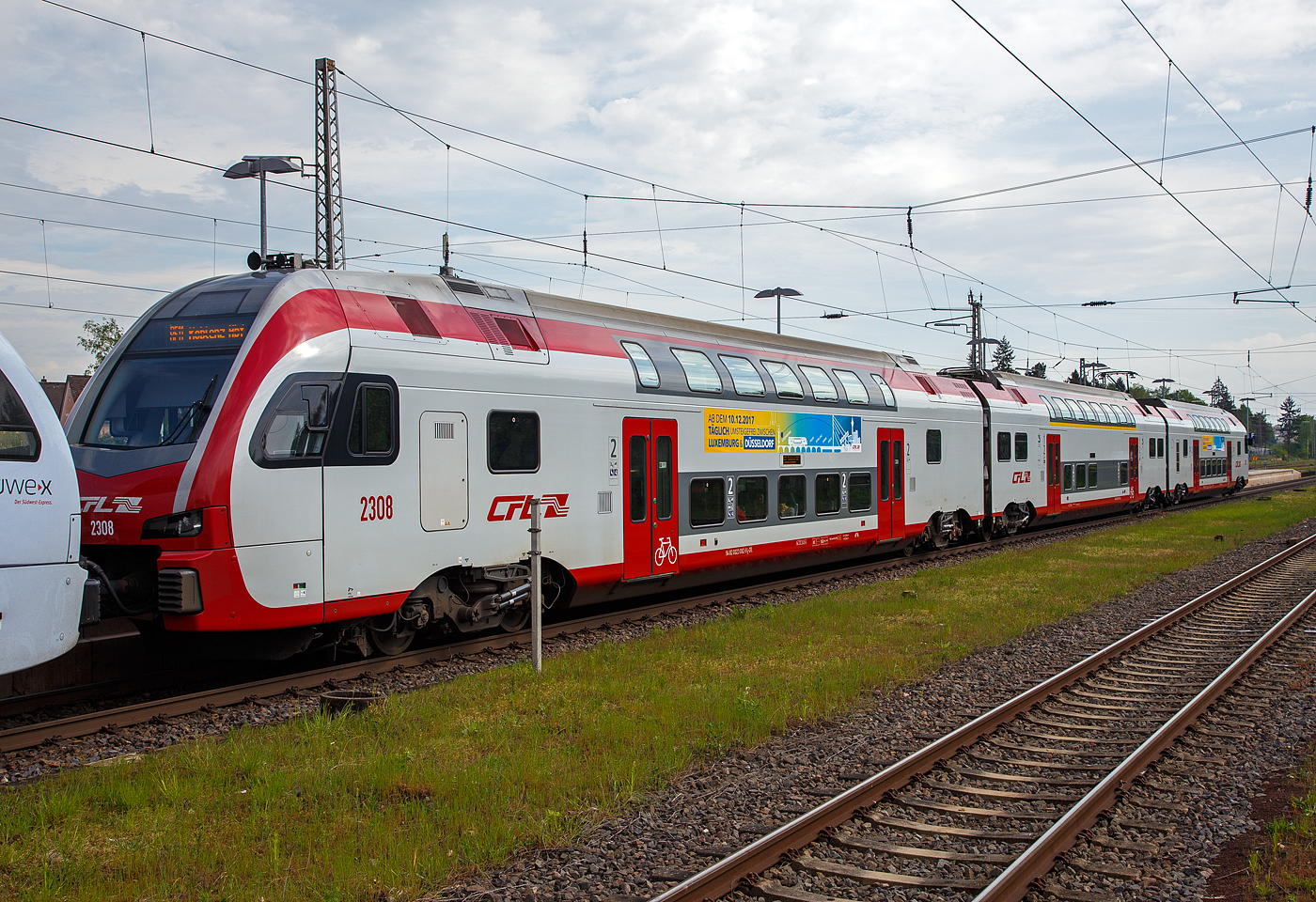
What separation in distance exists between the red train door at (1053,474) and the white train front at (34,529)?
77.3 ft

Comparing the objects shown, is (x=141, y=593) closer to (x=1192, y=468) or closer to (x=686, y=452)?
(x=686, y=452)

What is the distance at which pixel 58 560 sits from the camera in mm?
6012

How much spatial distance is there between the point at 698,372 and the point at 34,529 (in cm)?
894

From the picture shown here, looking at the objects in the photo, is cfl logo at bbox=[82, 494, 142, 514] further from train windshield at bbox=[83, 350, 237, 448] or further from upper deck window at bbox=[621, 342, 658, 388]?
upper deck window at bbox=[621, 342, 658, 388]

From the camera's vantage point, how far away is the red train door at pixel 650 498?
476 inches

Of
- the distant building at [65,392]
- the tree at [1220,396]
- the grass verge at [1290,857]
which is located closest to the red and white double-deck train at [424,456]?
the grass verge at [1290,857]

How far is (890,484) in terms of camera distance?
58.9 ft

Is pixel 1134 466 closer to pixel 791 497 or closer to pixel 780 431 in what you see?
pixel 791 497

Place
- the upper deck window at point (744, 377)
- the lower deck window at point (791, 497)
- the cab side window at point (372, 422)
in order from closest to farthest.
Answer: the cab side window at point (372, 422) → the upper deck window at point (744, 377) → the lower deck window at point (791, 497)

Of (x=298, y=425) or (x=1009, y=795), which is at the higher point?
(x=298, y=425)

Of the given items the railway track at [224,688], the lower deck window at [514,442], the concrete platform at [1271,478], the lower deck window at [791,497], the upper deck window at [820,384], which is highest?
the upper deck window at [820,384]

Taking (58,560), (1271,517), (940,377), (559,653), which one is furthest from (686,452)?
(1271,517)

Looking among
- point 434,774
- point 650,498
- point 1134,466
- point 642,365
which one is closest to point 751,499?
point 650,498

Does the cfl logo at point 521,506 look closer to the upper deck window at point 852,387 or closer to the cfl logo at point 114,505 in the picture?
the cfl logo at point 114,505
